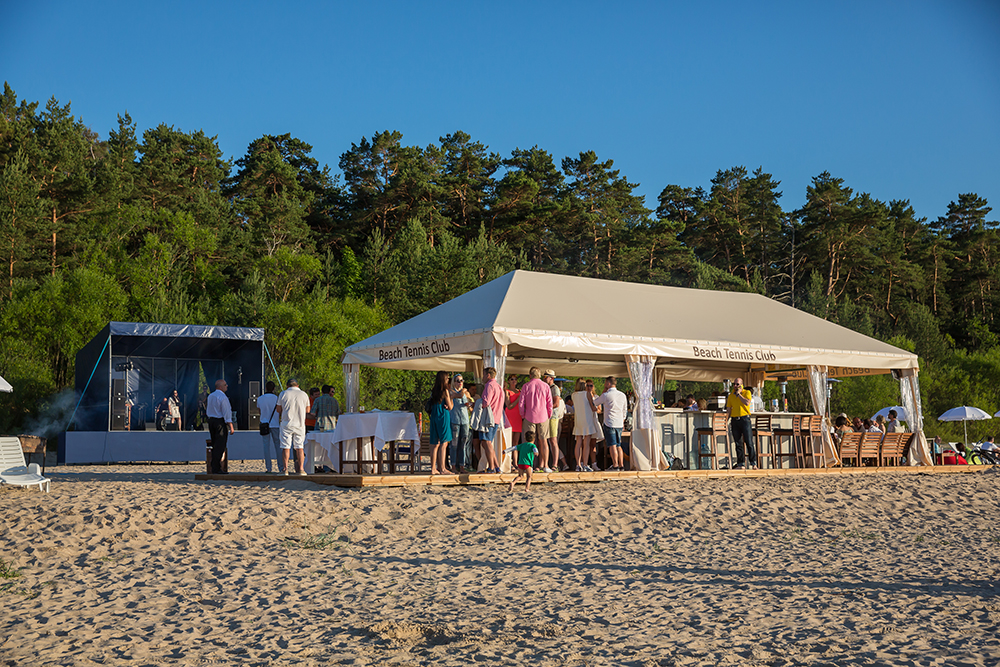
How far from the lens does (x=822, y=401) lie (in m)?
14.0

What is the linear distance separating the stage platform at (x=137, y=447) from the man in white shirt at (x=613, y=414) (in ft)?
32.2

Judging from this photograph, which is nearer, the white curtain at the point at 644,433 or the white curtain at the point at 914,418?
the white curtain at the point at 644,433

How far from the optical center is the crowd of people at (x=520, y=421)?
33.2 ft

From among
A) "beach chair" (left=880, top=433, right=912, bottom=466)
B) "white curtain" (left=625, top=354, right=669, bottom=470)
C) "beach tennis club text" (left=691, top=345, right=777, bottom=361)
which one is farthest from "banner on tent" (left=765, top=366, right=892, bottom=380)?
"white curtain" (left=625, top=354, right=669, bottom=470)

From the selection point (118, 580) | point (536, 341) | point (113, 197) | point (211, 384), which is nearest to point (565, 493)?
point (536, 341)

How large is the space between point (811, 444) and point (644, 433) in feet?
11.4

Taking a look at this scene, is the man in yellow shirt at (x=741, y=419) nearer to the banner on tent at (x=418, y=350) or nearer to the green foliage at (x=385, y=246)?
the banner on tent at (x=418, y=350)

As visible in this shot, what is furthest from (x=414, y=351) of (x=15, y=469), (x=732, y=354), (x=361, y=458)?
(x=15, y=469)

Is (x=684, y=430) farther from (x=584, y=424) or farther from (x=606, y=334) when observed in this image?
(x=584, y=424)

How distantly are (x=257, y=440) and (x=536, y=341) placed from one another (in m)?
9.73

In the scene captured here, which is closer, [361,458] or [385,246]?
[361,458]

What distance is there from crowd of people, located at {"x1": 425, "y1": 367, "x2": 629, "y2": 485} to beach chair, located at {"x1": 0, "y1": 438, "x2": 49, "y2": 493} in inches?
174

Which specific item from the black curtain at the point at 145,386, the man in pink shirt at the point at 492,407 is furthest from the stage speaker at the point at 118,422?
the man in pink shirt at the point at 492,407

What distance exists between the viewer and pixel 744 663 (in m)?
3.87
